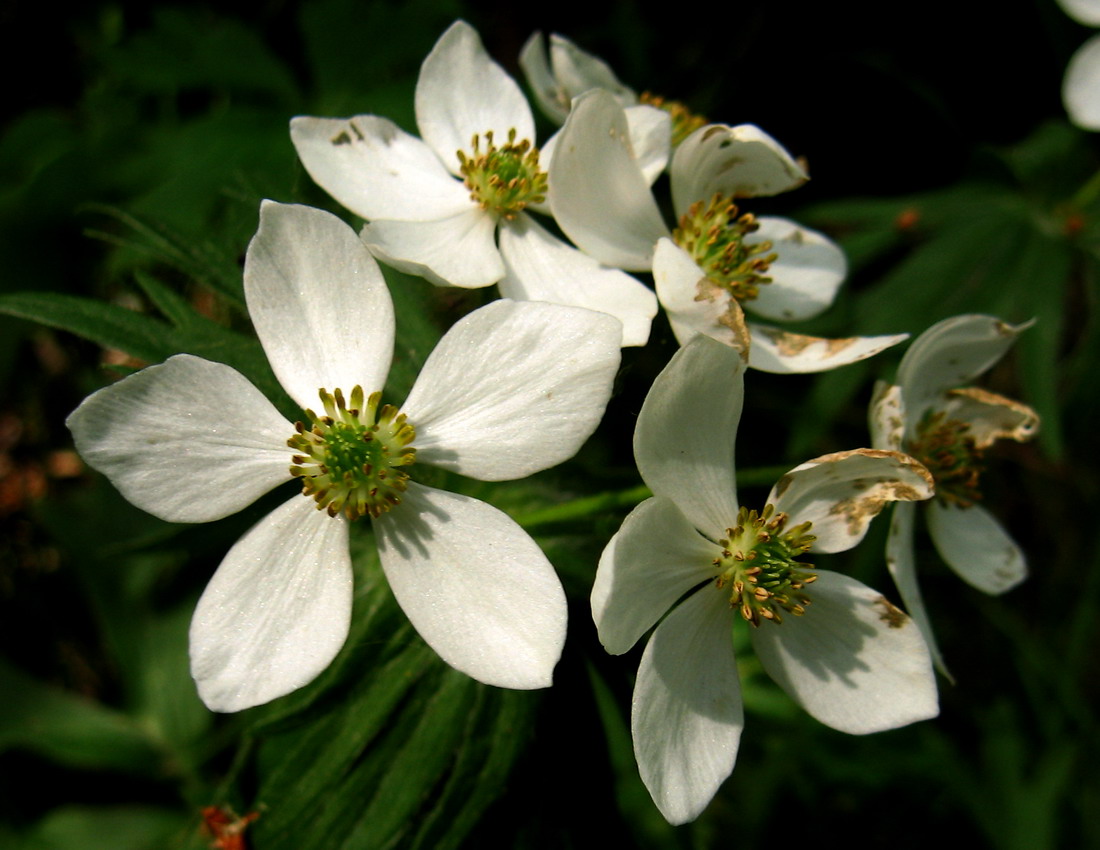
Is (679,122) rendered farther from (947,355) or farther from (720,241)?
(947,355)

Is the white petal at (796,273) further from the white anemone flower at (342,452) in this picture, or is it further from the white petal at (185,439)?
the white petal at (185,439)

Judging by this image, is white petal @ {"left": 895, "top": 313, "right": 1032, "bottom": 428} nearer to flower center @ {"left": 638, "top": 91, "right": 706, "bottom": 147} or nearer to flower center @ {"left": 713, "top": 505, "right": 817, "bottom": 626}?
flower center @ {"left": 713, "top": 505, "right": 817, "bottom": 626}

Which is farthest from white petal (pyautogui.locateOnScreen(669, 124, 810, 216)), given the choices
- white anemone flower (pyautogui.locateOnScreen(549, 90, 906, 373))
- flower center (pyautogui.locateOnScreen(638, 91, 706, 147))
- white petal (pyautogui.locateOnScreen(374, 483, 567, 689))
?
white petal (pyautogui.locateOnScreen(374, 483, 567, 689))

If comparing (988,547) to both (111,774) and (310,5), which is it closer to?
(310,5)

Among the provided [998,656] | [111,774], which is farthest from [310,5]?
[998,656]

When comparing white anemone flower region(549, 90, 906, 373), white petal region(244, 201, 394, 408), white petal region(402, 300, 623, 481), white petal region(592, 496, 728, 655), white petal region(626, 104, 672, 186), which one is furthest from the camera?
white petal region(626, 104, 672, 186)

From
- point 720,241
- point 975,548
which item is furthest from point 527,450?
point 975,548
